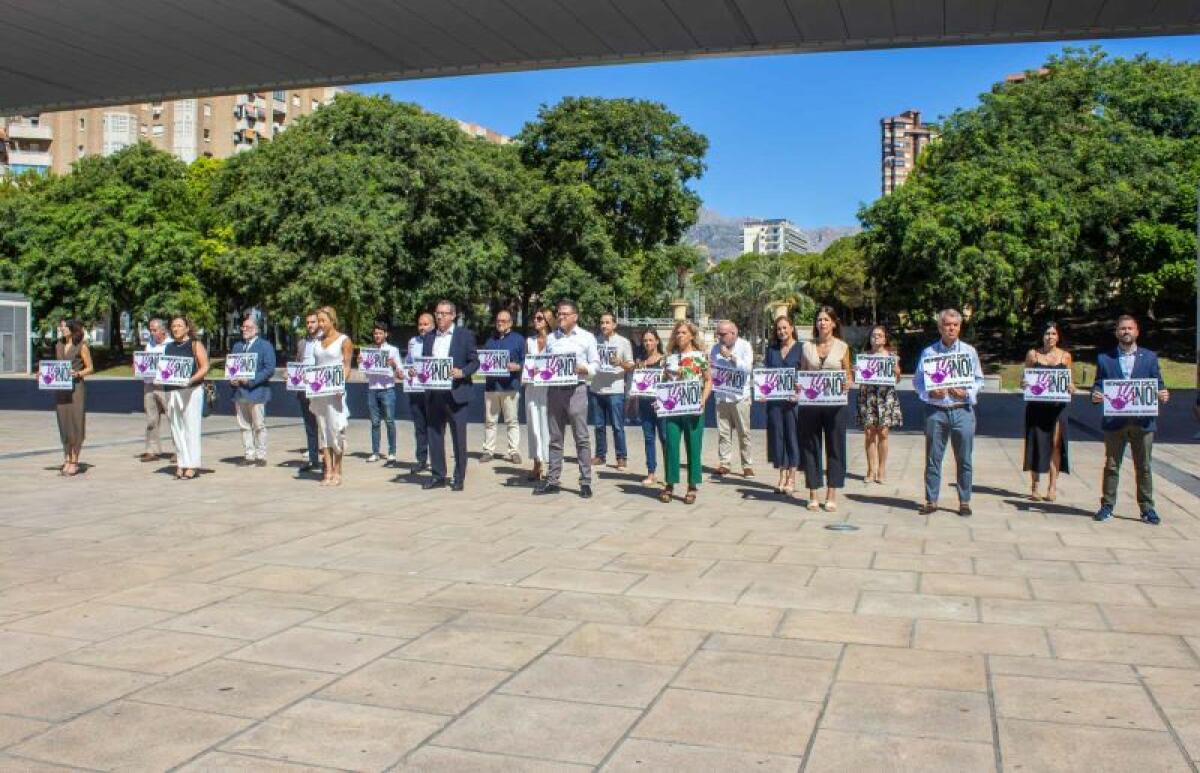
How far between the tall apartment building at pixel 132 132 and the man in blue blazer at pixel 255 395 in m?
82.2

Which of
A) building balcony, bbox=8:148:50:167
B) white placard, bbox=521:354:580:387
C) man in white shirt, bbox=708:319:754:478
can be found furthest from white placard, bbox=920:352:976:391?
building balcony, bbox=8:148:50:167

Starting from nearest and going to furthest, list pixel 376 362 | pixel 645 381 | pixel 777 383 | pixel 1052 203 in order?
pixel 777 383 → pixel 645 381 → pixel 376 362 → pixel 1052 203

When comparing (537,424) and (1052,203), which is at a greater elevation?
(1052,203)

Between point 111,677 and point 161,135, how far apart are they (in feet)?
311

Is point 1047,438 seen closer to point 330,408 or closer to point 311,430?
point 330,408

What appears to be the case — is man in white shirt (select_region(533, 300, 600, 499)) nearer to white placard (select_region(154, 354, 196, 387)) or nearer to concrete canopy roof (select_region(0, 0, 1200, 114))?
white placard (select_region(154, 354, 196, 387))

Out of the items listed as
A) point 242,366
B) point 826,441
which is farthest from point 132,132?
point 826,441

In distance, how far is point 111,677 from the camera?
4914 millimetres

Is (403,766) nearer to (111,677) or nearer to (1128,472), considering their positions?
(111,677)

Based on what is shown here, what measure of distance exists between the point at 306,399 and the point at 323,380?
824mm

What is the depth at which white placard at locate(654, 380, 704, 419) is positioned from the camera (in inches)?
420

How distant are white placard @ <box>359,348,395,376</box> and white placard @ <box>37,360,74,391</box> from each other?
131 inches

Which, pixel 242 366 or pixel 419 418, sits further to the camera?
pixel 242 366

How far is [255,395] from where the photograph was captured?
44.8 ft
